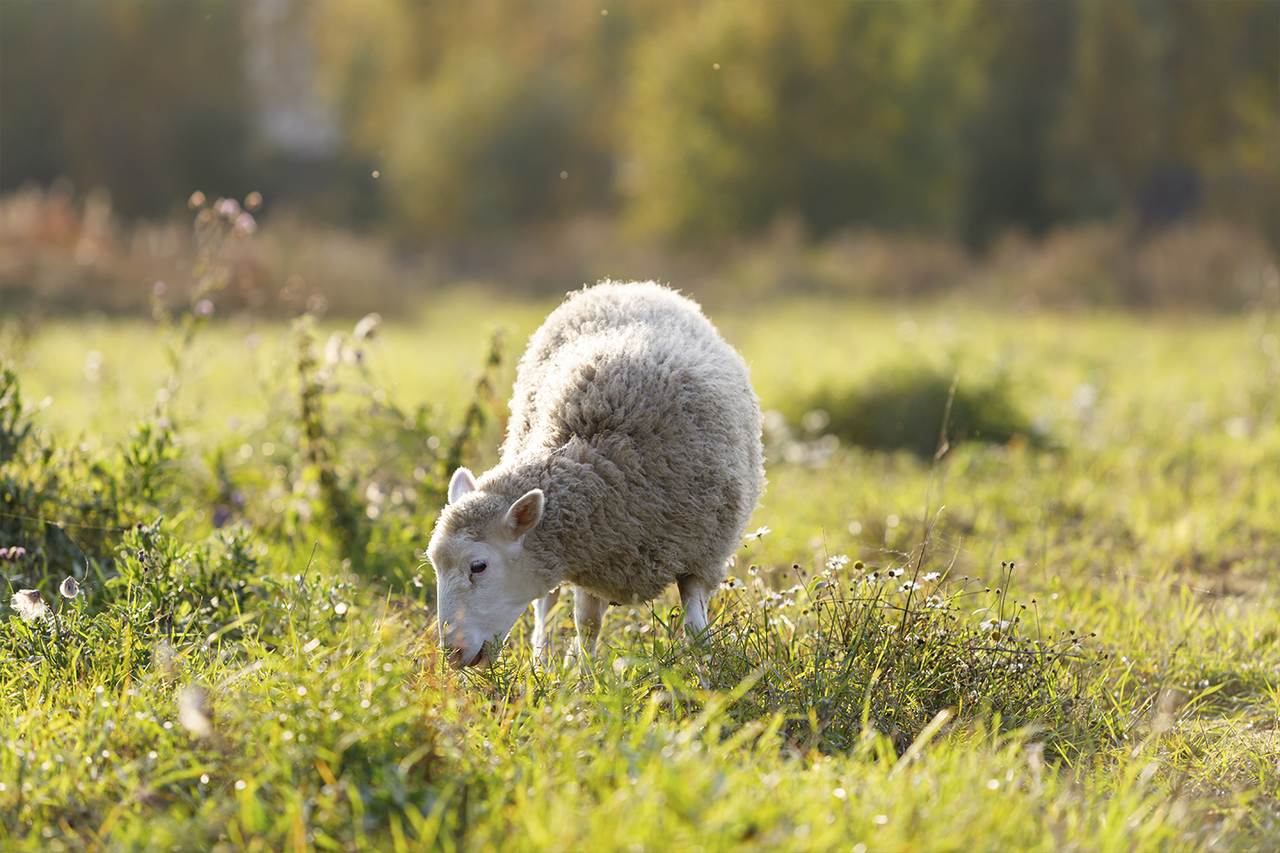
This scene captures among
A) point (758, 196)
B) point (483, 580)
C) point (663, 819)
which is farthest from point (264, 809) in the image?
point (758, 196)

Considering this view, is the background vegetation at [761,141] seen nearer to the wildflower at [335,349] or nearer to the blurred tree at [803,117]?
the blurred tree at [803,117]

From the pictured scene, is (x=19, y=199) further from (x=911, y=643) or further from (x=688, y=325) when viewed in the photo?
(x=911, y=643)

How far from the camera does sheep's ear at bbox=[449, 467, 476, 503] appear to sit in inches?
133

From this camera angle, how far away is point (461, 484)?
3.42 m

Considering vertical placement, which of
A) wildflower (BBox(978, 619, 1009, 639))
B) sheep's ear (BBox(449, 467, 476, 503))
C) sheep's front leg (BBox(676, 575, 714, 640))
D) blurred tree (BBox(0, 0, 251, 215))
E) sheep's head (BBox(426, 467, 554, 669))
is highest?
blurred tree (BBox(0, 0, 251, 215))

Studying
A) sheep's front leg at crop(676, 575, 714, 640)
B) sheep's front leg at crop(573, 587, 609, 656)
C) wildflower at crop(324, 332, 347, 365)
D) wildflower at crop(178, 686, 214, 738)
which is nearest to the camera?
wildflower at crop(178, 686, 214, 738)

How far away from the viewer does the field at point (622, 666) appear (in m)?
2.28

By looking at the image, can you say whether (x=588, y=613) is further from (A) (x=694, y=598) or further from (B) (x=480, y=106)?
(B) (x=480, y=106)

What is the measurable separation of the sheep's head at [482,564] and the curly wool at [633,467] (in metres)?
0.01

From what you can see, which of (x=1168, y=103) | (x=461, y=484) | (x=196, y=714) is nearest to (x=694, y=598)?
(x=461, y=484)

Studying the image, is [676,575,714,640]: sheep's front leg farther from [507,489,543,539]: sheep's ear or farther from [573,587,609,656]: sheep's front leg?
[507,489,543,539]: sheep's ear

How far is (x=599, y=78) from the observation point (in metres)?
33.5

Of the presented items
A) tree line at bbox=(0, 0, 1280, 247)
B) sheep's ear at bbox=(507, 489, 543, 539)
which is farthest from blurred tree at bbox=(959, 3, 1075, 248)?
sheep's ear at bbox=(507, 489, 543, 539)

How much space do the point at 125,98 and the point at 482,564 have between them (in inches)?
1070
